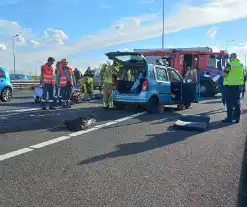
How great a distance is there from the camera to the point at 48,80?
1094 cm

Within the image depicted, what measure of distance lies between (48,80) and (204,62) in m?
10.1

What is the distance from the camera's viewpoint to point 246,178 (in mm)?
4223

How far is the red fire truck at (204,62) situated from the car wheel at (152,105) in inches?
311

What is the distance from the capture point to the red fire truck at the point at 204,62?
709 inches

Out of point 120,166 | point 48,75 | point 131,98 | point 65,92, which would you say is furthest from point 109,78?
point 120,166

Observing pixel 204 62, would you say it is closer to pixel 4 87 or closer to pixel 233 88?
pixel 233 88

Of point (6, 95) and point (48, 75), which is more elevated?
point (48, 75)

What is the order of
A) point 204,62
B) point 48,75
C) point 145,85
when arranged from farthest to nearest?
point 204,62
point 48,75
point 145,85

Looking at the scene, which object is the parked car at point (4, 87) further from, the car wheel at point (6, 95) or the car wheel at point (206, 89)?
the car wheel at point (206, 89)

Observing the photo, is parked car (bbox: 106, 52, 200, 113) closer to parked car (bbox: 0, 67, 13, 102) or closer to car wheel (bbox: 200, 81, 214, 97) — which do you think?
parked car (bbox: 0, 67, 13, 102)

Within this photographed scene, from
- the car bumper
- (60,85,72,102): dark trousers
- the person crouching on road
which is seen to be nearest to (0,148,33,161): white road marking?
the car bumper

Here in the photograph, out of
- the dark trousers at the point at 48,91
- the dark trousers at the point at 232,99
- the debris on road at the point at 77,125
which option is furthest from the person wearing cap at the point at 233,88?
the dark trousers at the point at 48,91

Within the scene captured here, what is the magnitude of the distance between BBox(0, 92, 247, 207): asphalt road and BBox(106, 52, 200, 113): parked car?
255cm

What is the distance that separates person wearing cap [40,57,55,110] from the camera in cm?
1086
